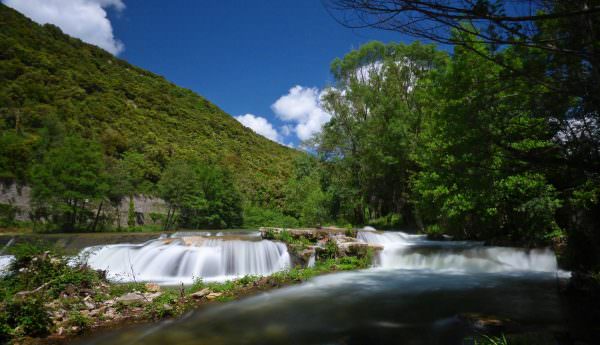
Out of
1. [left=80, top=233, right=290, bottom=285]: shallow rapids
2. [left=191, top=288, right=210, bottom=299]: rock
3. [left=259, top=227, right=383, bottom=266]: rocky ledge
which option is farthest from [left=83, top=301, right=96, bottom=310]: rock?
[left=259, top=227, right=383, bottom=266]: rocky ledge

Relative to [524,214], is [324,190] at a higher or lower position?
higher

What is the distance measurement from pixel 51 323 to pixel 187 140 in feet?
188

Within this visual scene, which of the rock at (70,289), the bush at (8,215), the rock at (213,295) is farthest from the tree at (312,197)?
the bush at (8,215)

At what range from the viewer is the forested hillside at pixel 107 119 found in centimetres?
3086

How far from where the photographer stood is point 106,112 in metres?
50.6

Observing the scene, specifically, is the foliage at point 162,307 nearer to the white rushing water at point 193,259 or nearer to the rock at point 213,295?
the rock at point 213,295

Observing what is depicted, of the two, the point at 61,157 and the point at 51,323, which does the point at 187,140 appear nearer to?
the point at 61,157

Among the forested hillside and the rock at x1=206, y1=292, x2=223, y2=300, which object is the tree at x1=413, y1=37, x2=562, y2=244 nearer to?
the rock at x1=206, y1=292, x2=223, y2=300

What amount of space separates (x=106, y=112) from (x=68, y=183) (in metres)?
34.7

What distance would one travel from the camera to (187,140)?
5950 cm

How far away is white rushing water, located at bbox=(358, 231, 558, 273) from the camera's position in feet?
36.6

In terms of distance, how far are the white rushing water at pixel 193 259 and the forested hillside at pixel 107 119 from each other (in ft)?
46.5

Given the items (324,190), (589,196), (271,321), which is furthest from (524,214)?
(324,190)

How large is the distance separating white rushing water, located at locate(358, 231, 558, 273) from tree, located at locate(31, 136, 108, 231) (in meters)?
19.9
